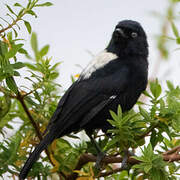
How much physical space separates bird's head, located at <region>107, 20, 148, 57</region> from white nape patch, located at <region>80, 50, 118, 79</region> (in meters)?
0.11

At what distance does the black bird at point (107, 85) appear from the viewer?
128 inches

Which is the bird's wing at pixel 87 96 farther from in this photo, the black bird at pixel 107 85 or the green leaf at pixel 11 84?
the green leaf at pixel 11 84

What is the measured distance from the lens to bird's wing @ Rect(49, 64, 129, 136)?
3.18 meters

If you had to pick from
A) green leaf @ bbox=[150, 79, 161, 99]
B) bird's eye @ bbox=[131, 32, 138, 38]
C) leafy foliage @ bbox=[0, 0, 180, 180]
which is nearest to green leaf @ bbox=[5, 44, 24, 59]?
leafy foliage @ bbox=[0, 0, 180, 180]

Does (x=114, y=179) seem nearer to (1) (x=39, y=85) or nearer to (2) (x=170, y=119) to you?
(2) (x=170, y=119)

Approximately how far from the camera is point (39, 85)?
2426mm

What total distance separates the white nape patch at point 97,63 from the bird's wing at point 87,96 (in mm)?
78

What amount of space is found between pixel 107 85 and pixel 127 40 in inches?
27.8

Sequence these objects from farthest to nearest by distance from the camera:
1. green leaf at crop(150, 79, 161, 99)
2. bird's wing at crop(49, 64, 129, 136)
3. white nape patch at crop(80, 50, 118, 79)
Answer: white nape patch at crop(80, 50, 118, 79) → bird's wing at crop(49, 64, 129, 136) → green leaf at crop(150, 79, 161, 99)

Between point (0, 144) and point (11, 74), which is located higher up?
point (11, 74)

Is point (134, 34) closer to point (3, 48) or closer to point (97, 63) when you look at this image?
point (97, 63)

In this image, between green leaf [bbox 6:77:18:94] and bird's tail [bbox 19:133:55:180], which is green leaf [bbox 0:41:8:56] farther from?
bird's tail [bbox 19:133:55:180]

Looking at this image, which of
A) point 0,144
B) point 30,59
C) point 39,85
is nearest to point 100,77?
point 30,59

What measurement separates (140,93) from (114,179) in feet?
4.25
